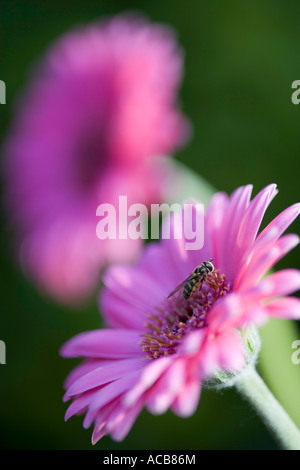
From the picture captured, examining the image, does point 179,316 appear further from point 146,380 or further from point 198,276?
point 146,380

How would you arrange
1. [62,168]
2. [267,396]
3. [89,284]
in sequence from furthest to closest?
[62,168] → [89,284] → [267,396]

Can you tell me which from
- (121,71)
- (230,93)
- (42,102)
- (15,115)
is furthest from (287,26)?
(15,115)

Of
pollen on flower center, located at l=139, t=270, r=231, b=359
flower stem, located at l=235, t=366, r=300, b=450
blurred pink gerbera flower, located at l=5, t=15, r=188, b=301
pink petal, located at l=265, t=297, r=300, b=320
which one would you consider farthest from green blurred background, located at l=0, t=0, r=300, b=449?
pink petal, located at l=265, t=297, r=300, b=320

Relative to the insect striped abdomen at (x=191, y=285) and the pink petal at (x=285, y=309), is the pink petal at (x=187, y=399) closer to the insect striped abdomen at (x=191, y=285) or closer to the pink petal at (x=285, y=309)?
the pink petal at (x=285, y=309)

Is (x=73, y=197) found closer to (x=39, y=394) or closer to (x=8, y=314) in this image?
(x=8, y=314)

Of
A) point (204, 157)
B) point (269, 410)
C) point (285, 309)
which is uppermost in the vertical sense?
point (204, 157)

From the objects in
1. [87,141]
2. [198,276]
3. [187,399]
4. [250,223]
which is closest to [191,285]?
[198,276]
